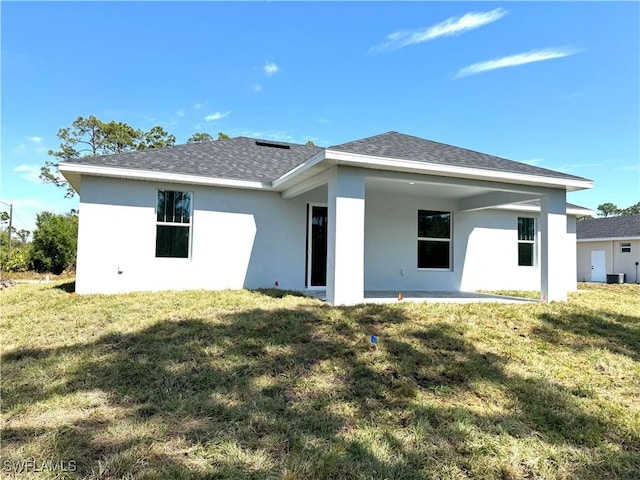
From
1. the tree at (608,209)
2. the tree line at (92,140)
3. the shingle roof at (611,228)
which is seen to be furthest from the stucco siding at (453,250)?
the tree at (608,209)

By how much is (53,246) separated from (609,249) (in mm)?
29642

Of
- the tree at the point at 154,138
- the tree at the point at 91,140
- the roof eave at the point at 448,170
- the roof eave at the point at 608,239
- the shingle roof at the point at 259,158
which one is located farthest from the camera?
the tree at the point at 154,138

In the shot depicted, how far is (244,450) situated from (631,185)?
25833 millimetres

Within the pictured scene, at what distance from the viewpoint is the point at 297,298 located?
26.1ft

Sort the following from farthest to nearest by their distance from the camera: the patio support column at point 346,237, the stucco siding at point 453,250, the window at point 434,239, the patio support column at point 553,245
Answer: the window at point 434,239 < the stucco siding at point 453,250 < the patio support column at point 553,245 < the patio support column at point 346,237

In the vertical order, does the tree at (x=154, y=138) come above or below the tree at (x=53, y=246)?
above

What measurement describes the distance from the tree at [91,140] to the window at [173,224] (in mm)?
22327

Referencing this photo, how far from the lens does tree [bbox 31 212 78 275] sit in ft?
61.1

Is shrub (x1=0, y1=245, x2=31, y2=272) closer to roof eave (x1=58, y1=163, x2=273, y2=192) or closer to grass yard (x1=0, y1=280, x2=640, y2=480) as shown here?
roof eave (x1=58, y1=163, x2=273, y2=192)

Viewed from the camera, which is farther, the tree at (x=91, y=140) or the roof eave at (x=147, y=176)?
the tree at (x=91, y=140)

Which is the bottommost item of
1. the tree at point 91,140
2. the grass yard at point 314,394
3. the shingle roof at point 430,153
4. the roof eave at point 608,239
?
the grass yard at point 314,394

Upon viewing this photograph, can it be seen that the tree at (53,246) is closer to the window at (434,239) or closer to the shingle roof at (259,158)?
the shingle roof at (259,158)

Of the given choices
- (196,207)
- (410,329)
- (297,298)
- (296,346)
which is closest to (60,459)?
(296,346)

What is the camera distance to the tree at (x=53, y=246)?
733 inches
